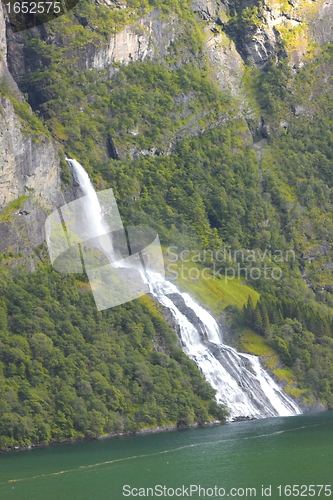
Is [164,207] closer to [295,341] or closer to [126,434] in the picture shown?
[295,341]

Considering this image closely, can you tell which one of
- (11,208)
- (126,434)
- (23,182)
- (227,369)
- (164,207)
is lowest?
(227,369)

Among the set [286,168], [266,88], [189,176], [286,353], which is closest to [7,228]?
[286,353]

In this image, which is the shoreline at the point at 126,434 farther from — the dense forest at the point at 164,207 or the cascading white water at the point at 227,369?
the cascading white water at the point at 227,369

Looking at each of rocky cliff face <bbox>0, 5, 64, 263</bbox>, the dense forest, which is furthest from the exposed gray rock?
the dense forest

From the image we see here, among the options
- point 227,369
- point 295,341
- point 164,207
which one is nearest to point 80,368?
point 227,369

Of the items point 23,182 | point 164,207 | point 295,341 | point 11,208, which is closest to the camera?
point 11,208

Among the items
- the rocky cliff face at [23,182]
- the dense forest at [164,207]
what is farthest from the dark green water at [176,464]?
the rocky cliff face at [23,182]

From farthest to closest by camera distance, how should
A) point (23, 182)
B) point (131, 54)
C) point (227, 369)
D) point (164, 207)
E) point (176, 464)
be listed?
point (131, 54) → point (164, 207) → point (23, 182) → point (227, 369) → point (176, 464)
